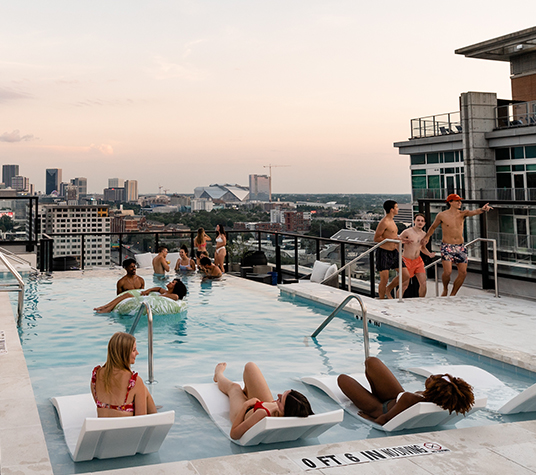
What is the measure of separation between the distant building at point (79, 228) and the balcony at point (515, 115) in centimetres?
2090

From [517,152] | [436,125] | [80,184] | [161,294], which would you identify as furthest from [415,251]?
[80,184]

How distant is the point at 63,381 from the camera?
517 centimetres

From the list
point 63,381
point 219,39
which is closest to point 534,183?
point 219,39

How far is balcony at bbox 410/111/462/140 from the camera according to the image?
29.0 meters

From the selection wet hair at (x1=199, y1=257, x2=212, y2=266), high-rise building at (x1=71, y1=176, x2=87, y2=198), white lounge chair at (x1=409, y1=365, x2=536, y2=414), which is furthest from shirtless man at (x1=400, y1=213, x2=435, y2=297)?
high-rise building at (x1=71, y1=176, x2=87, y2=198)

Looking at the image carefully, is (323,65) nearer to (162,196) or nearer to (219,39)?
(219,39)

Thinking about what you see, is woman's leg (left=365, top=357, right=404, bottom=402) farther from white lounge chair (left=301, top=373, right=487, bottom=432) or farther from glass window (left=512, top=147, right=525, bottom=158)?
glass window (left=512, top=147, right=525, bottom=158)

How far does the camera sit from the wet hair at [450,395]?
336cm

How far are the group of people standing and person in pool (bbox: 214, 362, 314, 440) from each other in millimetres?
4557

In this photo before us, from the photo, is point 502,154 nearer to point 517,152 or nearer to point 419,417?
point 517,152

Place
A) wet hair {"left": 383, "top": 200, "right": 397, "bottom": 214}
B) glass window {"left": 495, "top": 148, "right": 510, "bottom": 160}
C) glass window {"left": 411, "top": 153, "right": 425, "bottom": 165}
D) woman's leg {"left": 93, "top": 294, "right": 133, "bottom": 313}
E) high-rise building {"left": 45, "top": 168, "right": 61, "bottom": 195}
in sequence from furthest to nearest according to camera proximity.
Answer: high-rise building {"left": 45, "top": 168, "right": 61, "bottom": 195}
glass window {"left": 411, "top": 153, "right": 425, "bottom": 165}
glass window {"left": 495, "top": 148, "right": 510, "bottom": 160}
woman's leg {"left": 93, "top": 294, "right": 133, "bottom": 313}
wet hair {"left": 383, "top": 200, "right": 397, "bottom": 214}

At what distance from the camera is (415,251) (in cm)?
798

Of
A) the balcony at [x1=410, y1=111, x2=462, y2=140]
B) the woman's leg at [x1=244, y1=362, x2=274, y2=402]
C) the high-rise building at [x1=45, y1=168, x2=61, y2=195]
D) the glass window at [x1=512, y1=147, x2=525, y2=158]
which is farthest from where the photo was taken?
the high-rise building at [x1=45, y1=168, x2=61, y2=195]

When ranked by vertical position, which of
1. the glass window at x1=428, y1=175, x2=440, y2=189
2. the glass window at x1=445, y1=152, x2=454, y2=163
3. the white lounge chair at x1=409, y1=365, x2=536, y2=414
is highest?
the glass window at x1=445, y1=152, x2=454, y2=163
